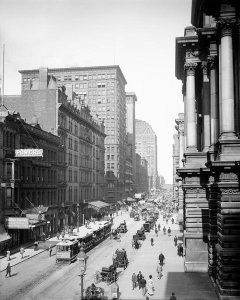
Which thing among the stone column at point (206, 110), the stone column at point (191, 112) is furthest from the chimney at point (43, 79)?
the stone column at point (206, 110)

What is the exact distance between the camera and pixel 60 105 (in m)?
64.4

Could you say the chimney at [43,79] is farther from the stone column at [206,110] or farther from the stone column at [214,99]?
the stone column at [214,99]

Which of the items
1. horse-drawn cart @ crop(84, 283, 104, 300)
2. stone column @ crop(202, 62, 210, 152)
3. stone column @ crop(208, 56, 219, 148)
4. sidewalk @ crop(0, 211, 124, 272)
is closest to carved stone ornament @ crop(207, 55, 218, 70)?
stone column @ crop(208, 56, 219, 148)

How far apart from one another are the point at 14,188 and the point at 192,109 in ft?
76.8

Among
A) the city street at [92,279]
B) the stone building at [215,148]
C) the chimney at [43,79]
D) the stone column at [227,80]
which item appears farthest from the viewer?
the chimney at [43,79]

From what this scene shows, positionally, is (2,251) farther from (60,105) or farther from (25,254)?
(60,105)

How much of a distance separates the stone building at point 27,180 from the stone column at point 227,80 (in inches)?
1082

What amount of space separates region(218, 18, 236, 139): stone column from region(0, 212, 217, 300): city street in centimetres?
1058

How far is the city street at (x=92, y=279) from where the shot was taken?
1023 inches

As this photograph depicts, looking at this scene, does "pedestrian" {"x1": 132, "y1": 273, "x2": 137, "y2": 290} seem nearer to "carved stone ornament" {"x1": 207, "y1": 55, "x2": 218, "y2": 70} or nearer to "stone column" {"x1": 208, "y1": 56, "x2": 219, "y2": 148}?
"stone column" {"x1": 208, "y1": 56, "x2": 219, "y2": 148}

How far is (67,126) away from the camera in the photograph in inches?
2744

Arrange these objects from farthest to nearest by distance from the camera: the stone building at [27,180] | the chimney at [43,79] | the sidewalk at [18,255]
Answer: the chimney at [43,79], the stone building at [27,180], the sidewalk at [18,255]

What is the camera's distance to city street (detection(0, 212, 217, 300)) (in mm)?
25984

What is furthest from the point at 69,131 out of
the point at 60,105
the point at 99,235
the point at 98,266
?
the point at 98,266
